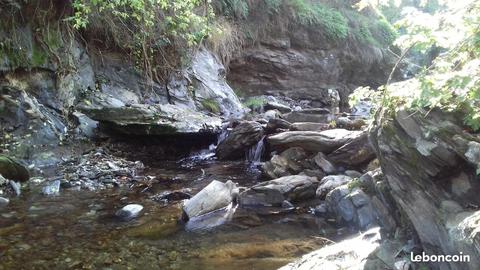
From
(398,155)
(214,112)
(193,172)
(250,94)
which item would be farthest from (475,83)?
(250,94)

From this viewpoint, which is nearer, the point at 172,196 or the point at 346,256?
the point at 346,256

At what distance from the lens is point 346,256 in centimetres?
340

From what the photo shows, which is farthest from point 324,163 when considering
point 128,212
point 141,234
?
point 141,234

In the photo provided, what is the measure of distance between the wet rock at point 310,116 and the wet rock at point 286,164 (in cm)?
426

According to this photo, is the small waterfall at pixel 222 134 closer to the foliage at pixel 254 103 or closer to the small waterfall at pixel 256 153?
the small waterfall at pixel 256 153

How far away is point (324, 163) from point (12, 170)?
15.9ft

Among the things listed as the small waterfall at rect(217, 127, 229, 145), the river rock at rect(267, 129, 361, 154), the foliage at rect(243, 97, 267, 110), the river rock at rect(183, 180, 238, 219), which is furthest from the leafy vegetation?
the foliage at rect(243, 97, 267, 110)

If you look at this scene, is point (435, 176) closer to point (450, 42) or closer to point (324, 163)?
point (450, 42)

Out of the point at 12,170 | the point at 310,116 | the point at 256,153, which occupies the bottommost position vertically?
the point at 310,116

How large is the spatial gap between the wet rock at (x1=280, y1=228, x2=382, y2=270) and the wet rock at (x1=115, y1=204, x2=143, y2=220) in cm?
244

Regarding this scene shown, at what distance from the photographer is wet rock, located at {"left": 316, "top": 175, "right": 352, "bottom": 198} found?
6078mm

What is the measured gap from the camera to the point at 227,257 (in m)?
4.26

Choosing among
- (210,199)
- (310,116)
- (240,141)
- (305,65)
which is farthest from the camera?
(305,65)

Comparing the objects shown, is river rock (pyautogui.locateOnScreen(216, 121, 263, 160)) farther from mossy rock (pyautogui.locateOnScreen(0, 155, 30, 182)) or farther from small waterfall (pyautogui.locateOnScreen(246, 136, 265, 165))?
mossy rock (pyautogui.locateOnScreen(0, 155, 30, 182))
